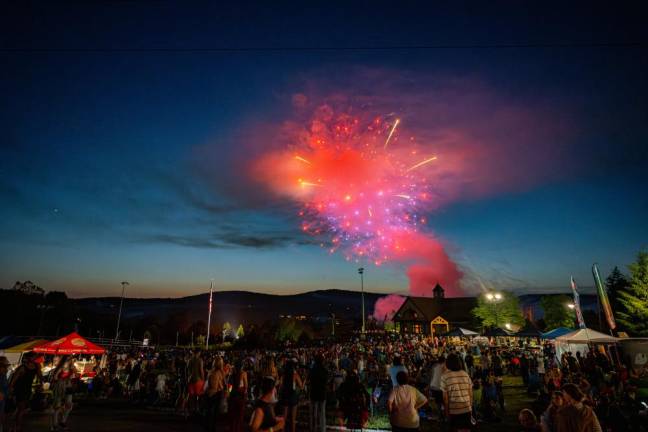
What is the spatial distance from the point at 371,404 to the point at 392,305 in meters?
95.5

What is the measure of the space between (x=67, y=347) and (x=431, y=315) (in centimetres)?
6205

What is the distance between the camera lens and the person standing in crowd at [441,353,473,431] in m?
6.60

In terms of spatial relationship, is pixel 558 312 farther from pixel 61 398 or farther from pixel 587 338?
pixel 61 398

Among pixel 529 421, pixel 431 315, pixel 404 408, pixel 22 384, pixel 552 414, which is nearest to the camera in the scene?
pixel 404 408

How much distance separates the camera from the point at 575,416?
5.13 meters

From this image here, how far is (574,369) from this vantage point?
1673 cm

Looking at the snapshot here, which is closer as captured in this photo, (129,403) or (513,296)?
(129,403)

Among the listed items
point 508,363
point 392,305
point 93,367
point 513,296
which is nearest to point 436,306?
point 513,296

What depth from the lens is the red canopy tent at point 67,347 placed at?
55.6 ft

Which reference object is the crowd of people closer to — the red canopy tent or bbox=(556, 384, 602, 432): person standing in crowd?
bbox=(556, 384, 602, 432): person standing in crowd

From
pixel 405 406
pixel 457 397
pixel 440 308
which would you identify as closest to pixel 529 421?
pixel 457 397

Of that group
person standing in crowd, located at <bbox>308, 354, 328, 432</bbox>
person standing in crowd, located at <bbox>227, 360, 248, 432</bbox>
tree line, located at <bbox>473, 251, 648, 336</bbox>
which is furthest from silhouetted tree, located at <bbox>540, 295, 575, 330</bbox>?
person standing in crowd, located at <bbox>227, 360, 248, 432</bbox>

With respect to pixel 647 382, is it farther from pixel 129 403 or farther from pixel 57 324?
pixel 57 324

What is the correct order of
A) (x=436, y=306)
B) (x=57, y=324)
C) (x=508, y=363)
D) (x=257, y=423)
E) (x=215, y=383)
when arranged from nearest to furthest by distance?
(x=257, y=423) → (x=215, y=383) → (x=508, y=363) → (x=436, y=306) → (x=57, y=324)
